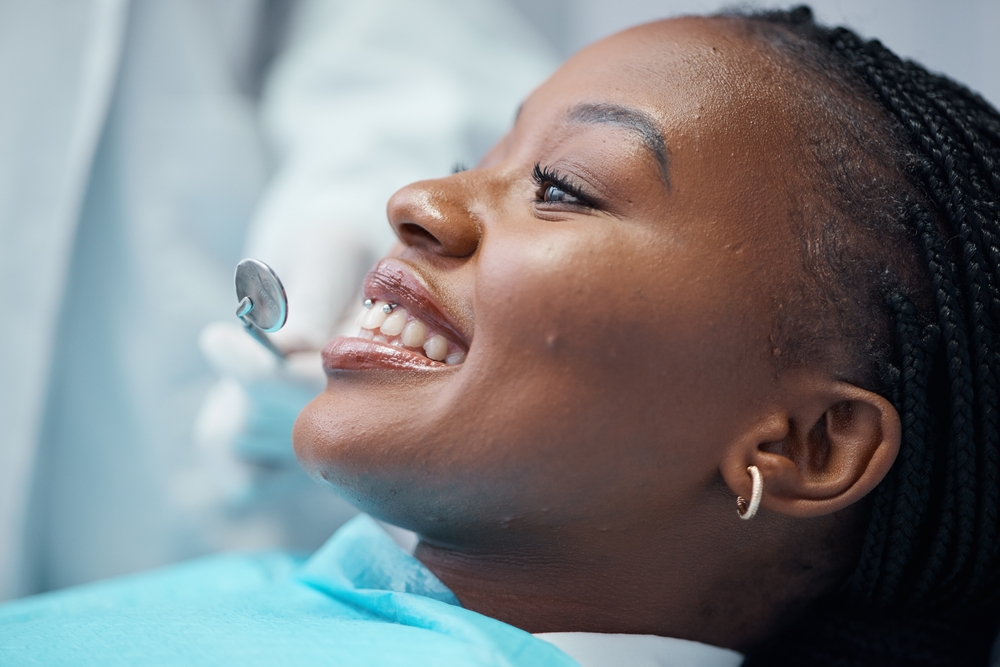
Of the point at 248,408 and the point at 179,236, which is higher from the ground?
the point at 179,236

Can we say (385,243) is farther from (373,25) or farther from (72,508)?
(72,508)

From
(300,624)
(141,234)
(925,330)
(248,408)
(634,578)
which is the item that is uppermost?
(141,234)

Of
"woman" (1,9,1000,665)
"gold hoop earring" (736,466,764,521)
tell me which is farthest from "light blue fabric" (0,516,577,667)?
"gold hoop earring" (736,466,764,521)

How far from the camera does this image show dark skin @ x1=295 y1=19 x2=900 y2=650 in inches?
32.1

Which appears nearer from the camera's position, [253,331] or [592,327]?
[592,327]

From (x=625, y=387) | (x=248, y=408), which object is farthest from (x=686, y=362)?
(x=248, y=408)

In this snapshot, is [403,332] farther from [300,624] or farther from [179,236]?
[179,236]

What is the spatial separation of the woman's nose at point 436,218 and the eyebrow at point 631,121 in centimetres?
15

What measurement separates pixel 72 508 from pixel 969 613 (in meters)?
1.32

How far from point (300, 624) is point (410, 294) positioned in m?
0.34

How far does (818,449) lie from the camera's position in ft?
2.92

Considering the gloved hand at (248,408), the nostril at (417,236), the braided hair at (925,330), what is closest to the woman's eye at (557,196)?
the nostril at (417,236)

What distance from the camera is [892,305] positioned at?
86 centimetres

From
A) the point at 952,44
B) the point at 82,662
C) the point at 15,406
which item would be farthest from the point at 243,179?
the point at 952,44
